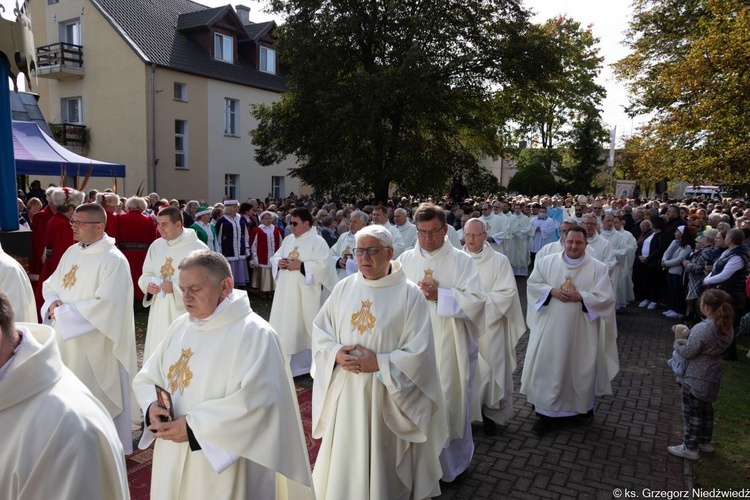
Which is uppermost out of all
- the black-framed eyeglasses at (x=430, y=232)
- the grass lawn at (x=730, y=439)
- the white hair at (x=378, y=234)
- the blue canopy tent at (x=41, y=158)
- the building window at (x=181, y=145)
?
the building window at (x=181, y=145)

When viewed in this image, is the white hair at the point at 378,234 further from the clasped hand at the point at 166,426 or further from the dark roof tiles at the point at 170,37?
the dark roof tiles at the point at 170,37

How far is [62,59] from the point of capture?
24469 mm

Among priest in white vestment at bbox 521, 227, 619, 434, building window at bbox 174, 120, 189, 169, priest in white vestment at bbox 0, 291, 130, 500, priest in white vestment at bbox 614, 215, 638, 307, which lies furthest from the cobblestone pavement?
building window at bbox 174, 120, 189, 169

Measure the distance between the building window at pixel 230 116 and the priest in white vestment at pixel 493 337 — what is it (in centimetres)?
2289

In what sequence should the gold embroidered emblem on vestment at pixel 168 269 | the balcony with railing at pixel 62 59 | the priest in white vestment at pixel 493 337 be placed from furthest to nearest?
the balcony with railing at pixel 62 59, the gold embroidered emblem on vestment at pixel 168 269, the priest in white vestment at pixel 493 337

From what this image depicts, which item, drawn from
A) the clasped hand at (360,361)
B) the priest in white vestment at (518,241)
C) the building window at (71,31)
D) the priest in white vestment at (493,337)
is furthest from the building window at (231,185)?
the clasped hand at (360,361)

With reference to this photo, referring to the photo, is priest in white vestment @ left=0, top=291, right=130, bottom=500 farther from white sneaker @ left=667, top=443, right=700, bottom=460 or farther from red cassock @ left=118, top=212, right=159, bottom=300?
red cassock @ left=118, top=212, right=159, bottom=300

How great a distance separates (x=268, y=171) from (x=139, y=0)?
9573mm

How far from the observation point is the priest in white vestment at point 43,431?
1794mm

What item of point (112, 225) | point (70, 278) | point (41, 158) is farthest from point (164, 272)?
point (41, 158)

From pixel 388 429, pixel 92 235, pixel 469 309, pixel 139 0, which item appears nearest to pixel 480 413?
pixel 469 309

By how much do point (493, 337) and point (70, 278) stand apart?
13.3ft

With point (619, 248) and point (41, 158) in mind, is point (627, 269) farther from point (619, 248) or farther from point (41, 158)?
point (41, 158)

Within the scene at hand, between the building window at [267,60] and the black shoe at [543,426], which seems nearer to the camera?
the black shoe at [543,426]
